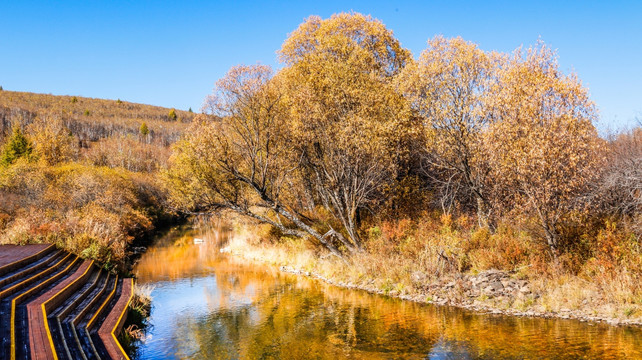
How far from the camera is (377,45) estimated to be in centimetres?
2833

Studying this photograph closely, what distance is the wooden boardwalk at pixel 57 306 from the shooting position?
34.2 feet

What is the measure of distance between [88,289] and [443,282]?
571 inches

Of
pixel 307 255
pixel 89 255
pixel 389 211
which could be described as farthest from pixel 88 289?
pixel 389 211

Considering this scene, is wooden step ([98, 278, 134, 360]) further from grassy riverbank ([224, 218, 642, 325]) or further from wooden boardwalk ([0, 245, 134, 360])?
grassy riverbank ([224, 218, 642, 325])

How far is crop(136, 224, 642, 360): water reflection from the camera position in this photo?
42.3ft

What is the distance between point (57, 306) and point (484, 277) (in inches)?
623

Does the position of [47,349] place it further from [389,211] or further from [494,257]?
[389,211]

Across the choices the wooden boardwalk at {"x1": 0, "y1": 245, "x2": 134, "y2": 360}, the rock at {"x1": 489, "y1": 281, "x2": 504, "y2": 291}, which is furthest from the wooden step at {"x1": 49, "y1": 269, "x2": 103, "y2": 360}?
the rock at {"x1": 489, "y1": 281, "x2": 504, "y2": 291}

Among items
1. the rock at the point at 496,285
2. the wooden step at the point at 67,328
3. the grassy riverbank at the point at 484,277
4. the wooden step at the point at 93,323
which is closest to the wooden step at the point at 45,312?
the wooden step at the point at 67,328

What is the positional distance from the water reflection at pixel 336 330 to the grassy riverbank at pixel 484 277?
3.07 ft

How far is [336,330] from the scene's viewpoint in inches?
614

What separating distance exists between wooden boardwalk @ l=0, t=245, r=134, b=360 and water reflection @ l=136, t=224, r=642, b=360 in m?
1.68

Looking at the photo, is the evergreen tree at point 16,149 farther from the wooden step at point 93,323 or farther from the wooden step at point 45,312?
the wooden step at point 93,323

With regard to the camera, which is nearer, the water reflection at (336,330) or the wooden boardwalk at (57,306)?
the wooden boardwalk at (57,306)
